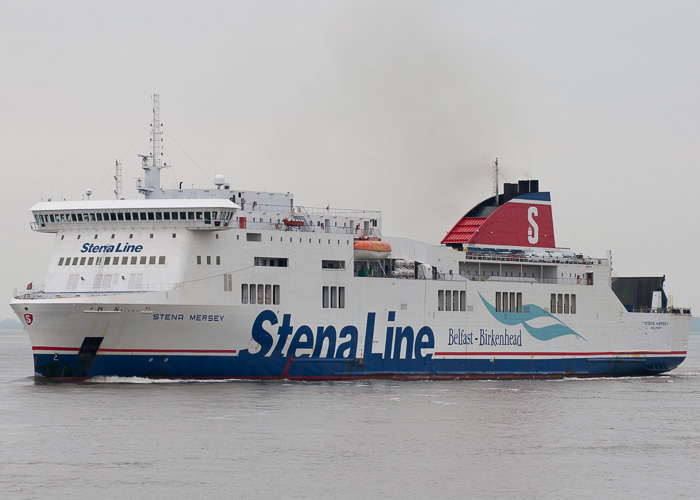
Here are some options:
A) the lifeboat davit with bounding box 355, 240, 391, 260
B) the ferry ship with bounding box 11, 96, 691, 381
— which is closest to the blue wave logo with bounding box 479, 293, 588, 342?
the ferry ship with bounding box 11, 96, 691, 381

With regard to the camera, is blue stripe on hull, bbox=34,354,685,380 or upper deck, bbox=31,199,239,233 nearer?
blue stripe on hull, bbox=34,354,685,380

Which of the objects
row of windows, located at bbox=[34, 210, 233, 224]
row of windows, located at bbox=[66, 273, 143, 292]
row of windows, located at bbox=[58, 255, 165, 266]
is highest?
row of windows, located at bbox=[34, 210, 233, 224]

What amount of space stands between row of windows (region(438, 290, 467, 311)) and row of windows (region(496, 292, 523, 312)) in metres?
1.91

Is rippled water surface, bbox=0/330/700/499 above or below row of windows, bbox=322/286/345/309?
below

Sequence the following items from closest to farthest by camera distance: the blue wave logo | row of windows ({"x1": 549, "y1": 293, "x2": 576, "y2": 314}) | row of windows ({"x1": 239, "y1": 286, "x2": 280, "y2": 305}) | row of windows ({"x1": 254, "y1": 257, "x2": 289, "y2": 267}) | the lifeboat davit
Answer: row of windows ({"x1": 239, "y1": 286, "x2": 280, "y2": 305}) → row of windows ({"x1": 254, "y1": 257, "x2": 289, "y2": 267}) → the lifeboat davit → the blue wave logo → row of windows ({"x1": 549, "y1": 293, "x2": 576, "y2": 314})

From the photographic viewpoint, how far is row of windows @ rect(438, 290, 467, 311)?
150ft

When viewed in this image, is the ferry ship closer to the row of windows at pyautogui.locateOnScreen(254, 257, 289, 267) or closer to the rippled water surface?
the row of windows at pyautogui.locateOnScreen(254, 257, 289, 267)

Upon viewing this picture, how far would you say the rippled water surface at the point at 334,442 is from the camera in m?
23.5

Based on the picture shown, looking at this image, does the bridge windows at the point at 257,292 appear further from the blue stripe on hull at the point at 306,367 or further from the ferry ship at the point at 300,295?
the blue stripe on hull at the point at 306,367

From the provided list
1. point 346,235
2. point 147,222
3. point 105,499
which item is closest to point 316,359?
point 346,235

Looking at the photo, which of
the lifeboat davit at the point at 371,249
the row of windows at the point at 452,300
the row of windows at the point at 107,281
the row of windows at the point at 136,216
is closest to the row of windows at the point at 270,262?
the row of windows at the point at 136,216

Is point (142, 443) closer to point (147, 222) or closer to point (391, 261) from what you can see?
point (147, 222)

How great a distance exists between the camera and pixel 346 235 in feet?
139

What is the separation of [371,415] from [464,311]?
1425cm
